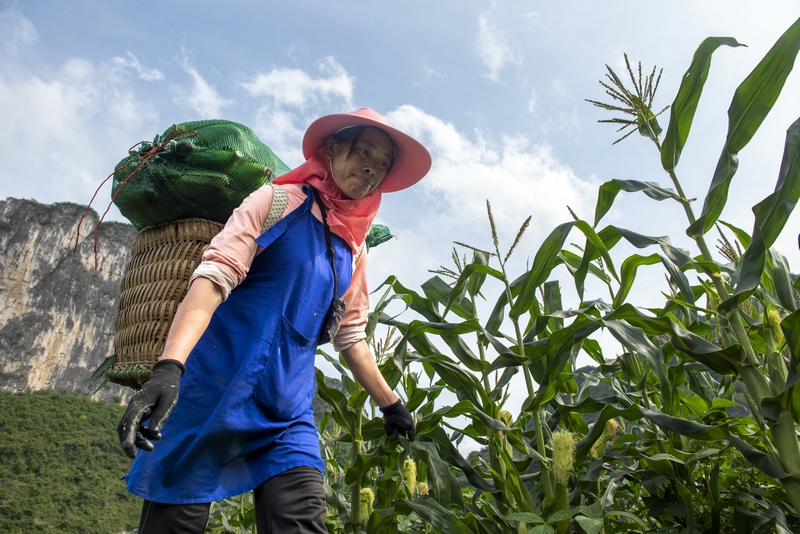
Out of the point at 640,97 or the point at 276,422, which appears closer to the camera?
the point at 276,422

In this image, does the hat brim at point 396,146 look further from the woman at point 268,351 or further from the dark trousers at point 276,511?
the dark trousers at point 276,511

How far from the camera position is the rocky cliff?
56.8m

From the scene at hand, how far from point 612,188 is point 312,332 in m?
1.22

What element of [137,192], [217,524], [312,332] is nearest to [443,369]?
[312,332]

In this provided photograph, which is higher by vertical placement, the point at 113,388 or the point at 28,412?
the point at 113,388

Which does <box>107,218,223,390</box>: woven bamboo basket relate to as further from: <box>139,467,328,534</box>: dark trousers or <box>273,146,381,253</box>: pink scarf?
<box>139,467,328,534</box>: dark trousers

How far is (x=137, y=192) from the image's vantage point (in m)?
1.95

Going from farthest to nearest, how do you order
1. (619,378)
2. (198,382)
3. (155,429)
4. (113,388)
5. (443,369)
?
(113,388) → (619,378) → (443,369) → (198,382) → (155,429)

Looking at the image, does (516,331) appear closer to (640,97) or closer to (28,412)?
(640,97)

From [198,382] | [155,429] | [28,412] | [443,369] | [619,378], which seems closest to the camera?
[155,429]

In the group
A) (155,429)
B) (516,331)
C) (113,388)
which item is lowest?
(155,429)

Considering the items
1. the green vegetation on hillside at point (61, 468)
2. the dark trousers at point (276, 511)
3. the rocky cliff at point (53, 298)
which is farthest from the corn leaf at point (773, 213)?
the rocky cliff at point (53, 298)

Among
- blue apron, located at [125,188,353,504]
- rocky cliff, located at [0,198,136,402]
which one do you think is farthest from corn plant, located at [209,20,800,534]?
rocky cliff, located at [0,198,136,402]

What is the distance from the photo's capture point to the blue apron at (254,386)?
1.46 metres
